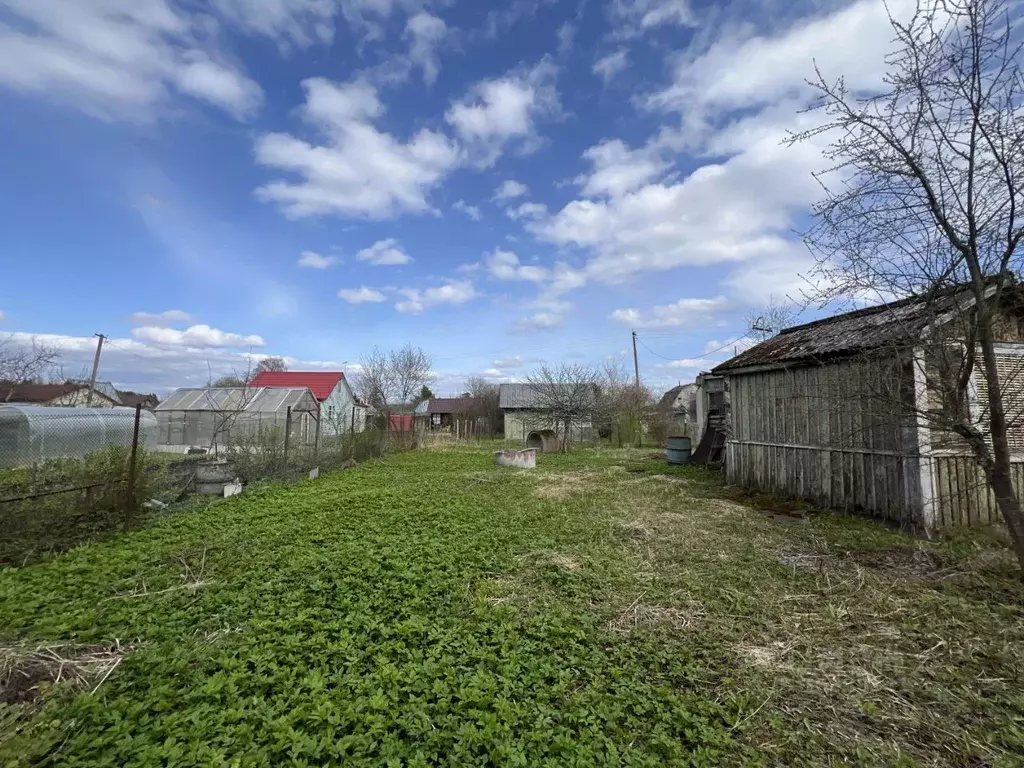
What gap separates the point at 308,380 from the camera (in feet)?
100.0

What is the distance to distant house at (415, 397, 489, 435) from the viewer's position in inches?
1089

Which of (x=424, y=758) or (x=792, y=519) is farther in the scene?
(x=792, y=519)

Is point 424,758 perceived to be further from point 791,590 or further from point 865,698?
point 791,590

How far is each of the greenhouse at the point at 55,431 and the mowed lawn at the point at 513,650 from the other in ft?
23.2

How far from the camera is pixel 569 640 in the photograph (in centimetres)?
343

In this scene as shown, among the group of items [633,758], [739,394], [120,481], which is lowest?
[633,758]

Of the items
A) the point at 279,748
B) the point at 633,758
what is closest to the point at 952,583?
the point at 633,758

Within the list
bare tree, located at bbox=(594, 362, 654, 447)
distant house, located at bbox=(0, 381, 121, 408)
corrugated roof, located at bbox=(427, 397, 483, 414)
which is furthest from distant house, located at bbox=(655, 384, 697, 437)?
distant house, located at bbox=(0, 381, 121, 408)

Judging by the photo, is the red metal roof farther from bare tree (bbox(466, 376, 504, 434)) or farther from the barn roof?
the barn roof

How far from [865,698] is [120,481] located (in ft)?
28.0

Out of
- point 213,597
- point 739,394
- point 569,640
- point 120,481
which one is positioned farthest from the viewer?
point 739,394

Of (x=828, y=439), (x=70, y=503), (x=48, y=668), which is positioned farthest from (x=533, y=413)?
(x=48, y=668)

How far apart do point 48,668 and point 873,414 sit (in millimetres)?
8101

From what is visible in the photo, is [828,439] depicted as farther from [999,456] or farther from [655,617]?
[655,617]
